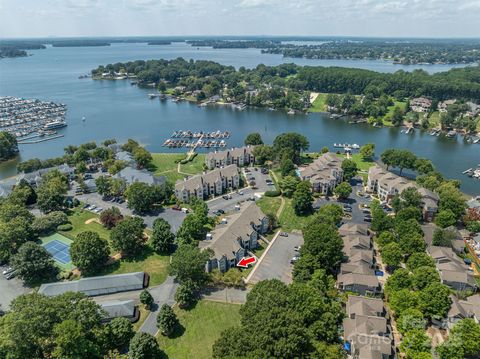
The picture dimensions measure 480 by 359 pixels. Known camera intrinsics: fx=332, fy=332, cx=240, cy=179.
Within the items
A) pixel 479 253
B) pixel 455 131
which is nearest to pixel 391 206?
pixel 479 253

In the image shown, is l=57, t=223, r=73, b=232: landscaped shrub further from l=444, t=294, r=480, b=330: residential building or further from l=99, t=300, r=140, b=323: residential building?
l=444, t=294, r=480, b=330: residential building

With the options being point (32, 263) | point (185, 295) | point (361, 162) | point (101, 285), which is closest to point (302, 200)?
point (185, 295)

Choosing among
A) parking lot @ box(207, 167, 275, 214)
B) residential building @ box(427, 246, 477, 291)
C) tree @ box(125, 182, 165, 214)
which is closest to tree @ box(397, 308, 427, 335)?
residential building @ box(427, 246, 477, 291)

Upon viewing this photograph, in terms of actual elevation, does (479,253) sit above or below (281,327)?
below

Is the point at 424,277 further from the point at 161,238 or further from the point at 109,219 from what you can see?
the point at 109,219

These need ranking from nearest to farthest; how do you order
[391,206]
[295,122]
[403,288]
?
[403,288]
[391,206]
[295,122]

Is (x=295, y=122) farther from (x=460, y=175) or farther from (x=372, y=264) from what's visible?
(x=372, y=264)
